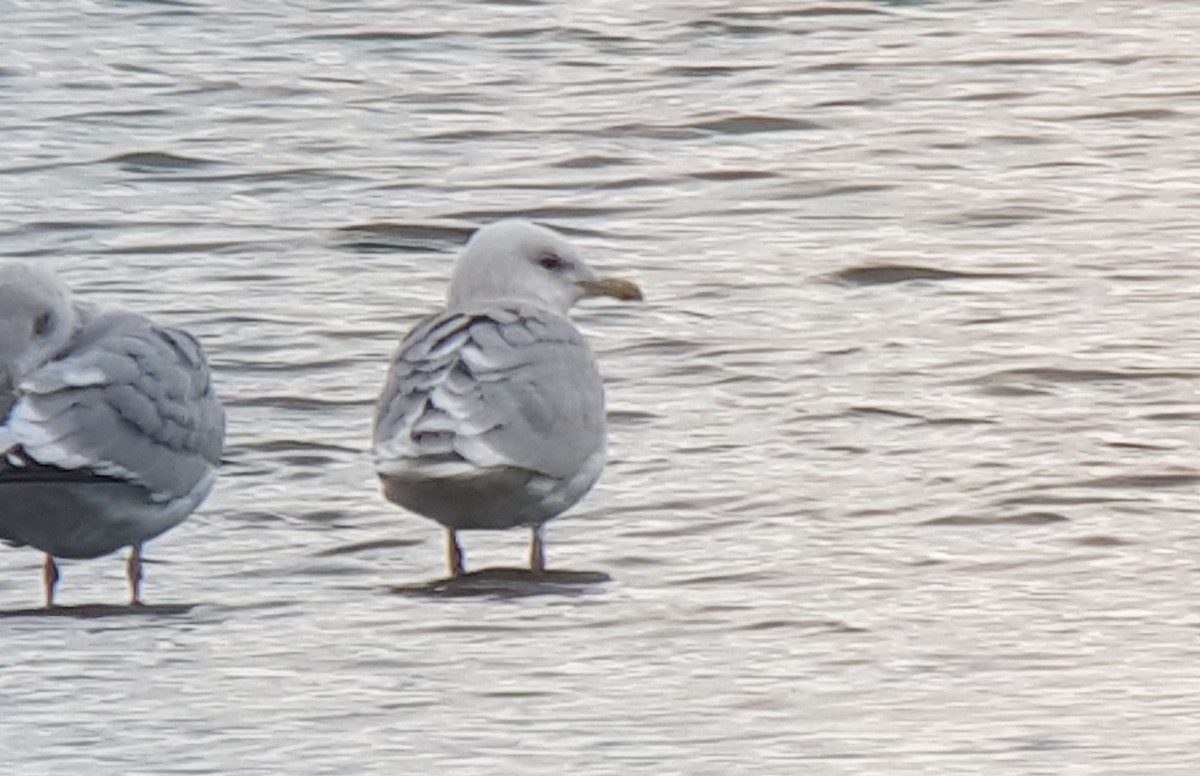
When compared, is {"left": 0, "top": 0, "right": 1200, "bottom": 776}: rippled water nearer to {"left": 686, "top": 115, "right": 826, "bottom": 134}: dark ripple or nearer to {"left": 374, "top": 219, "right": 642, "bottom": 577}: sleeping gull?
{"left": 686, "top": 115, "right": 826, "bottom": 134}: dark ripple

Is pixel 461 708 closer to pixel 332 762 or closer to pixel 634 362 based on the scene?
pixel 332 762

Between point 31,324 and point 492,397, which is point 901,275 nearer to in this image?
point 492,397

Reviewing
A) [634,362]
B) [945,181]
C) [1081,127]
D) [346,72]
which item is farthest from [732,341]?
[346,72]

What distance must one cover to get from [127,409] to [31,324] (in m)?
0.29

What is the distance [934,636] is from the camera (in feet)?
20.5

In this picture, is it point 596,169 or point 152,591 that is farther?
point 596,169

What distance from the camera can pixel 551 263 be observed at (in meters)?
7.85

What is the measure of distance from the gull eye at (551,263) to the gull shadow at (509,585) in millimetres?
953

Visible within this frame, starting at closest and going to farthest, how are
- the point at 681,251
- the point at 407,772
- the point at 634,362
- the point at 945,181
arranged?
the point at 407,772
the point at 634,362
the point at 681,251
the point at 945,181

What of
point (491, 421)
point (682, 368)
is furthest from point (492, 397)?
point (682, 368)

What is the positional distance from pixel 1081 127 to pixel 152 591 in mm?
5940

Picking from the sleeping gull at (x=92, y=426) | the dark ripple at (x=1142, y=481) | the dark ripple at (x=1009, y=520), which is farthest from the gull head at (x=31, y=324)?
the dark ripple at (x=1142, y=481)

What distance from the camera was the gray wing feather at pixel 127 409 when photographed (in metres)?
6.70

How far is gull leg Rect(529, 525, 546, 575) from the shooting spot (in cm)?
717
